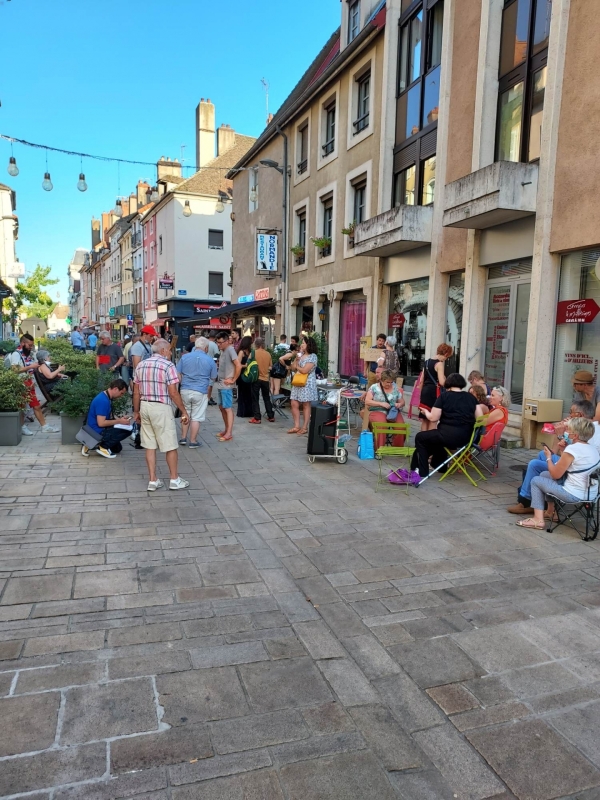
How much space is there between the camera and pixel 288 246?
19.7 m

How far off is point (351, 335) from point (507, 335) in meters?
6.71

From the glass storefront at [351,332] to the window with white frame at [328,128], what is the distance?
16.0ft

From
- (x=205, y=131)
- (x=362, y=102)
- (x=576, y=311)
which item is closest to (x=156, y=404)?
(x=576, y=311)

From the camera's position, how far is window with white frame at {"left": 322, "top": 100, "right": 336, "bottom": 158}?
Result: 668 inches

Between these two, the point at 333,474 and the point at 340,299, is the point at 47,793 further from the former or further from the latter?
the point at 340,299

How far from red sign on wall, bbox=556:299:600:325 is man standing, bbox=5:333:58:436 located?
841 cm

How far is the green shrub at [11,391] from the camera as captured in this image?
8.20 meters

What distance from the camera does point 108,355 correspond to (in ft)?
42.1

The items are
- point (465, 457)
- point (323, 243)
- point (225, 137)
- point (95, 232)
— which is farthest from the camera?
point (95, 232)

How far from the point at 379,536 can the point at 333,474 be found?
2.24 metres

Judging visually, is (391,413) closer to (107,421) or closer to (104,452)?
(107,421)

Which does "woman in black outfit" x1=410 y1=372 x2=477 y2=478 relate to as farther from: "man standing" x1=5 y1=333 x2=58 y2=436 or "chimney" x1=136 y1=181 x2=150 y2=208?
"chimney" x1=136 y1=181 x2=150 y2=208

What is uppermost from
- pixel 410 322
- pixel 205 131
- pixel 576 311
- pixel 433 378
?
pixel 205 131

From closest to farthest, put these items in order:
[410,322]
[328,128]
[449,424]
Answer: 1. [449,424]
2. [410,322]
3. [328,128]
